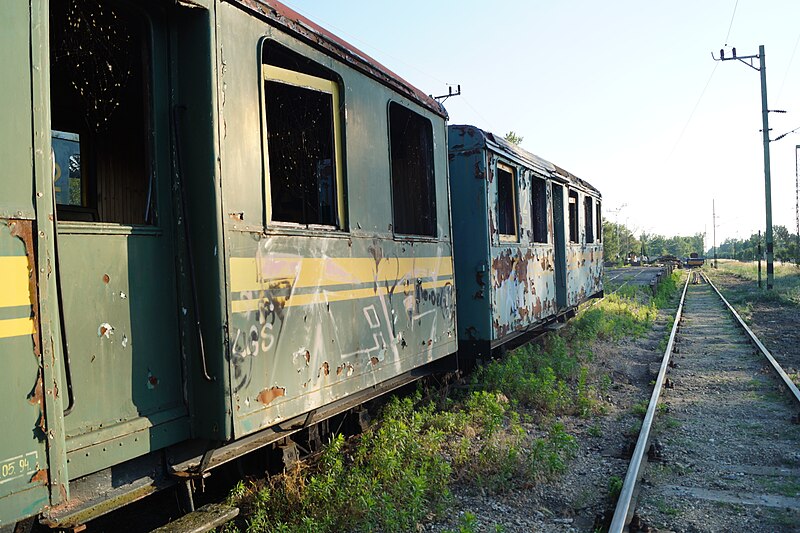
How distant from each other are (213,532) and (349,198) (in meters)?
2.30

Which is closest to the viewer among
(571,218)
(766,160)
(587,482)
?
(587,482)

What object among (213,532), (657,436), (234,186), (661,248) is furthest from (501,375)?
(661,248)

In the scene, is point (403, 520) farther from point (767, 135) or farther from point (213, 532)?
point (767, 135)

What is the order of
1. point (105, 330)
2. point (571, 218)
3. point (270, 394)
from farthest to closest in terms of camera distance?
point (571, 218) → point (270, 394) → point (105, 330)

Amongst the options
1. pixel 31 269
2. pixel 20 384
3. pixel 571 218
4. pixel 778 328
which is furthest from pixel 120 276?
pixel 778 328

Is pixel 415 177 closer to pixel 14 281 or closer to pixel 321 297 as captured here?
pixel 321 297

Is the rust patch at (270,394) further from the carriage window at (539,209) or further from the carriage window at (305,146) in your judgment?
the carriage window at (539,209)

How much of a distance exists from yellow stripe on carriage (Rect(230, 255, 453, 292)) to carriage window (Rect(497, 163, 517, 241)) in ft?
9.21

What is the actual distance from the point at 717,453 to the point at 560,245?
18.0 ft

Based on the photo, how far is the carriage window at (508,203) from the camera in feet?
26.2

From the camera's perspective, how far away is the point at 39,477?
231 centimetres

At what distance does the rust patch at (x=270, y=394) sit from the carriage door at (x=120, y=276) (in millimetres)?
422

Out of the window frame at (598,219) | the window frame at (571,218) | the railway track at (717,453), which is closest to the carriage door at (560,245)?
the window frame at (571,218)

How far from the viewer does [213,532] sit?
3.57 m
